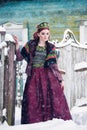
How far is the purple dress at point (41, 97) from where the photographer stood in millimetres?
4926

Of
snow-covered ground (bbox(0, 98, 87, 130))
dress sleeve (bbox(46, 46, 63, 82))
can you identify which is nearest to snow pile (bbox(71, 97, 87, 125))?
snow-covered ground (bbox(0, 98, 87, 130))

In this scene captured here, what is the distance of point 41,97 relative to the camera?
16.2ft

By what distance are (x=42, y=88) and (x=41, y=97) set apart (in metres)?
0.08

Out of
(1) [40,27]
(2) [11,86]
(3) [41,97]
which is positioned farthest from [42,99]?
(1) [40,27]

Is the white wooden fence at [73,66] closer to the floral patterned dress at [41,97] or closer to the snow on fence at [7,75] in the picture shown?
the floral patterned dress at [41,97]

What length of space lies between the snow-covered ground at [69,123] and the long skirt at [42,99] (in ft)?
0.13

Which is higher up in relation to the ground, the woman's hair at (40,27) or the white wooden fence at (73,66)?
the woman's hair at (40,27)

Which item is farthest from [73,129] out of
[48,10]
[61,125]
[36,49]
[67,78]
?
[48,10]

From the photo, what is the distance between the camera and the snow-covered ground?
192 inches

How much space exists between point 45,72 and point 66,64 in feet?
0.65

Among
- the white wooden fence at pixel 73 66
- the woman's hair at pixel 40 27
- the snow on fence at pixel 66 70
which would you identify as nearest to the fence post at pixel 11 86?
the snow on fence at pixel 66 70

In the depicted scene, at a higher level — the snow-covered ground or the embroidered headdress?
the embroidered headdress

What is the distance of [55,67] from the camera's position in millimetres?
4961

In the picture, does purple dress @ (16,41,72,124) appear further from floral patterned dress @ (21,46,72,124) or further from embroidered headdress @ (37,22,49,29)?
embroidered headdress @ (37,22,49,29)
